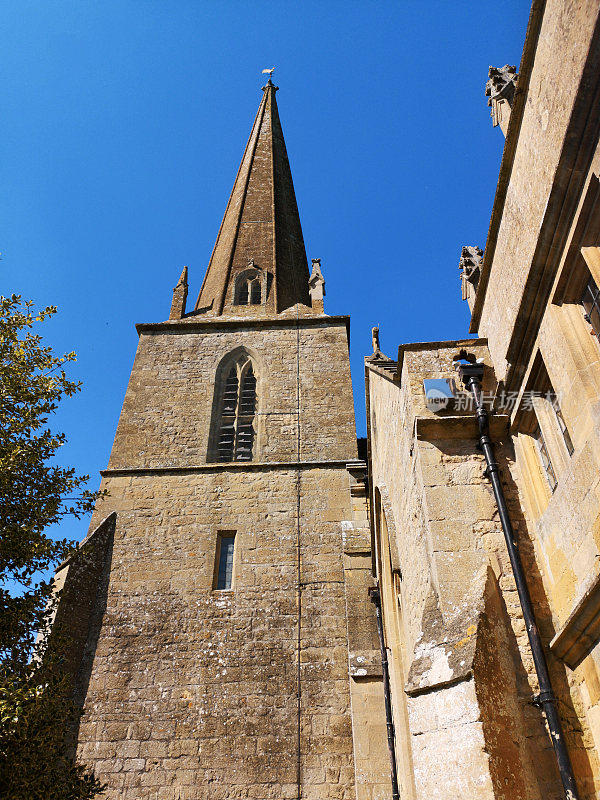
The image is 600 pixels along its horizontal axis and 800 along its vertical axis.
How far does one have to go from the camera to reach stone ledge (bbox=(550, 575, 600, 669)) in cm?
354

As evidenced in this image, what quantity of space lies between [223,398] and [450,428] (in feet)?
32.5

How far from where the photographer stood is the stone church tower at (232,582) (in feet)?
28.8

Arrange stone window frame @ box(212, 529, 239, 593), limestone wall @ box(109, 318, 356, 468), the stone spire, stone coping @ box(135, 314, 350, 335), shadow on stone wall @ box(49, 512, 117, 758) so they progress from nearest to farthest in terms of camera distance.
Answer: shadow on stone wall @ box(49, 512, 117, 758)
stone window frame @ box(212, 529, 239, 593)
limestone wall @ box(109, 318, 356, 468)
stone coping @ box(135, 314, 350, 335)
the stone spire

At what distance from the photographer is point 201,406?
1414cm

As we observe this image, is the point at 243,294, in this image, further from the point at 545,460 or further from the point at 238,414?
the point at 545,460

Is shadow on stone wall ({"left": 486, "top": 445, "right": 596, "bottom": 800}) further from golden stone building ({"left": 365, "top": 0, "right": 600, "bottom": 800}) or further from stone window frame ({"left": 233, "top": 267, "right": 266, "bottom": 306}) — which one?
stone window frame ({"left": 233, "top": 267, "right": 266, "bottom": 306})

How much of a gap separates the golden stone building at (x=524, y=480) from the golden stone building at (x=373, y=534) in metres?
0.02

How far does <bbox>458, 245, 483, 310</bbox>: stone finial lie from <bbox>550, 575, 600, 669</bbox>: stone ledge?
3536 mm

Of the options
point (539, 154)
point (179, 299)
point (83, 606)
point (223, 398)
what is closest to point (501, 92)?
point (539, 154)

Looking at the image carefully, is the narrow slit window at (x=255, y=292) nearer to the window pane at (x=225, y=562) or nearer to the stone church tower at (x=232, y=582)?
the stone church tower at (x=232, y=582)

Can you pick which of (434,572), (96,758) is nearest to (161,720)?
(96,758)

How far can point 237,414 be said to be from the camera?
1411 cm

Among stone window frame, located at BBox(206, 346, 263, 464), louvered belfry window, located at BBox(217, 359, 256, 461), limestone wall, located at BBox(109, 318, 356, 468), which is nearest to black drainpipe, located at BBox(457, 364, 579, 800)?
limestone wall, located at BBox(109, 318, 356, 468)

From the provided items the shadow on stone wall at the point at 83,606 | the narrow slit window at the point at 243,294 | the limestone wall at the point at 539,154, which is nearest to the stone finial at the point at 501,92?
the limestone wall at the point at 539,154
